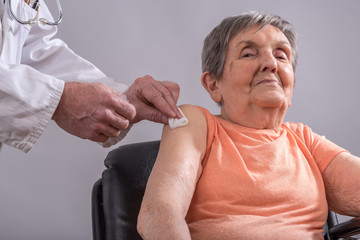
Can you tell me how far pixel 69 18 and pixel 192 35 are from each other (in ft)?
2.04

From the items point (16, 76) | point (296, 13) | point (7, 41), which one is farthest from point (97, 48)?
point (296, 13)

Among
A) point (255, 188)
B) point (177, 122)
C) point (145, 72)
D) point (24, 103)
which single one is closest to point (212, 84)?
point (177, 122)

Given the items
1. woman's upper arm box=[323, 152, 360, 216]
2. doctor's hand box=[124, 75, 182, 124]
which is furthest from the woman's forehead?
woman's upper arm box=[323, 152, 360, 216]

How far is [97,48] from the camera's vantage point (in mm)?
1937

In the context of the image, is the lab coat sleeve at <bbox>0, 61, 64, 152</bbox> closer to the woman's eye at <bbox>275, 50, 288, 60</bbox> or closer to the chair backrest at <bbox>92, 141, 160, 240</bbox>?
the chair backrest at <bbox>92, 141, 160, 240</bbox>

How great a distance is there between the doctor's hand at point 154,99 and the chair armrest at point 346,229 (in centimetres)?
57

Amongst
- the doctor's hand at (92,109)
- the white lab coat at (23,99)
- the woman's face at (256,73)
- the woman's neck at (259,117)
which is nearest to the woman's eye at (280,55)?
the woman's face at (256,73)

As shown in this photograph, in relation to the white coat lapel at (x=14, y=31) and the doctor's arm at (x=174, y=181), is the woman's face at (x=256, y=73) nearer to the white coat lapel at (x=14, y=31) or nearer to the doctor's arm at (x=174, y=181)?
the doctor's arm at (x=174, y=181)

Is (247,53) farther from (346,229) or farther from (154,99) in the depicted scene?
(346,229)

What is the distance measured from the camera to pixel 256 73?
3.78ft

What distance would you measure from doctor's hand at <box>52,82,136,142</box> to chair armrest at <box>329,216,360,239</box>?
69cm

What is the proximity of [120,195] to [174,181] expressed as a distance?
33 centimetres

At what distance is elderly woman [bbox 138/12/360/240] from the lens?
37.2 inches

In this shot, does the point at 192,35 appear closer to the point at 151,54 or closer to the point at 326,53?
the point at 151,54
